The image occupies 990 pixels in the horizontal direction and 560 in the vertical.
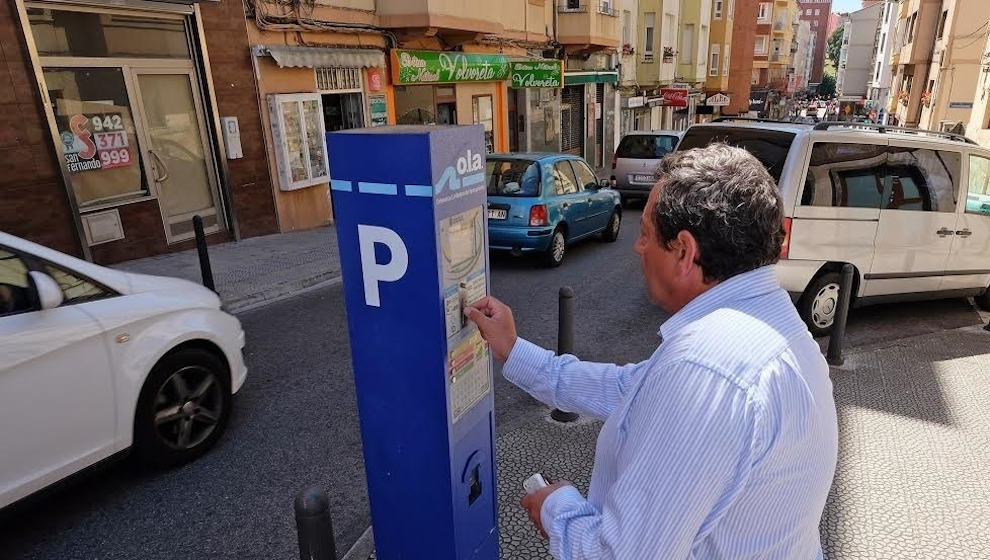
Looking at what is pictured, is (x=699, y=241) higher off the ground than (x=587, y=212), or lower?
higher

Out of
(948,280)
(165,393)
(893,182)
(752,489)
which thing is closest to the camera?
(752,489)

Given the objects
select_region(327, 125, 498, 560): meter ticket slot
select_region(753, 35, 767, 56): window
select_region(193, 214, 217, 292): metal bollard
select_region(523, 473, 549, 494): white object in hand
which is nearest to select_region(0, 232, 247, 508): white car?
select_region(327, 125, 498, 560): meter ticket slot

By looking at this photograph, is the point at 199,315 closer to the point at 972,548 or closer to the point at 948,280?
the point at 972,548

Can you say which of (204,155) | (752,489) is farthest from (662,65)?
(752,489)

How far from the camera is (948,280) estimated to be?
21.4ft

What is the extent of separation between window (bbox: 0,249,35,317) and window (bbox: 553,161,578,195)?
6.86m

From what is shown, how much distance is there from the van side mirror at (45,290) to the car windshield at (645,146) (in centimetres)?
1319

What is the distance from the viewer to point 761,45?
177 feet

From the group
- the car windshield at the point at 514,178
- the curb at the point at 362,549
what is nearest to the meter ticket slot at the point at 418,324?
the curb at the point at 362,549

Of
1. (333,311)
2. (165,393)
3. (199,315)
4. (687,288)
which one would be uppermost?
(687,288)

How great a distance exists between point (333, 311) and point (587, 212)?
4629 millimetres

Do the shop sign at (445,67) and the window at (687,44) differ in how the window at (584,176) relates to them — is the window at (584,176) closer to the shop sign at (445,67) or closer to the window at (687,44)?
the shop sign at (445,67)

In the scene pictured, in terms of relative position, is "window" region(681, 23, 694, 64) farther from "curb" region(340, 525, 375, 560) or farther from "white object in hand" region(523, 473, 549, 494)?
"white object in hand" region(523, 473, 549, 494)

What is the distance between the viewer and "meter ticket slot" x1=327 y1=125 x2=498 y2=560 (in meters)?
2.02
